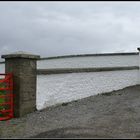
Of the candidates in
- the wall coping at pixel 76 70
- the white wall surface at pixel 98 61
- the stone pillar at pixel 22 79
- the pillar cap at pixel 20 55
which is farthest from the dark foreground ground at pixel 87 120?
the white wall surface at pixel 98 61

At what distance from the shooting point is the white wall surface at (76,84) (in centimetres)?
1227

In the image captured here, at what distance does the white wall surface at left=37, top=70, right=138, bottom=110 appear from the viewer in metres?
12.3

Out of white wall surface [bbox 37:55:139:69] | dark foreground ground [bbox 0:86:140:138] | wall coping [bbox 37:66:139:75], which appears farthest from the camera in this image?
white wall surface [bbox 37:55:139:69]

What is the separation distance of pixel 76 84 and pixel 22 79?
264 centimetres

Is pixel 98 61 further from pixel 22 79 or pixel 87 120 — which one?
pixel 87 120

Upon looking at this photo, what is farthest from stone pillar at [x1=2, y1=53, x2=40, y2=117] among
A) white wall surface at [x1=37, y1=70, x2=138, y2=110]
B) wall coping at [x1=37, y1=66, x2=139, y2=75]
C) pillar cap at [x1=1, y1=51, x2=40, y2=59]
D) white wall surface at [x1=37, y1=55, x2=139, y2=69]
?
white wall surface at [x1=37, y1=55, x2=139, y2=69]

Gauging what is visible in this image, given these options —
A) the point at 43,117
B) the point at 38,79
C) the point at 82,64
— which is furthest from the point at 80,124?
the point at 82,64

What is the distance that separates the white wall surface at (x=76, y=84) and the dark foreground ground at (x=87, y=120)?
0.49 metres

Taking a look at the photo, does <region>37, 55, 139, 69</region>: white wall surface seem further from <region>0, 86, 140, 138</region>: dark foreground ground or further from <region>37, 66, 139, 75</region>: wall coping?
<region>0, 86, 140, 138</region>: dark foreground ground

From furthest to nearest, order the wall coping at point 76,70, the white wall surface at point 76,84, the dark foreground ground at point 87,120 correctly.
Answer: the wall coping at point 76,70, the white wall surface at point 76,84, the dark foreground ground at point 87,120

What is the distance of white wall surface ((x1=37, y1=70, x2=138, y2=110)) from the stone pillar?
0.72 m

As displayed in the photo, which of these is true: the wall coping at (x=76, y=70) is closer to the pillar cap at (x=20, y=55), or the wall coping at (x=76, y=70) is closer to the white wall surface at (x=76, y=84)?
the white wall surface at (x=76, y=84)

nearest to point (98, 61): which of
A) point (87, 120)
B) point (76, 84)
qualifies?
point (76, 84)

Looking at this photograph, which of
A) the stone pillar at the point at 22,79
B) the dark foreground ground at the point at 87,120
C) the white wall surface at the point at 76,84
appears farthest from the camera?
the white wall surface at the point at 76,84
